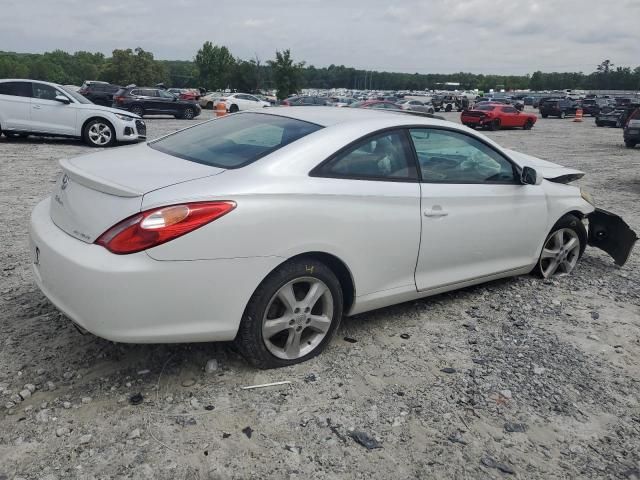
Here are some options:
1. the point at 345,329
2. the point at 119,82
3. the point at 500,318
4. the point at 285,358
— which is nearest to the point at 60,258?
the point at 285,358

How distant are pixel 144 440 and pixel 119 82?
100405mm

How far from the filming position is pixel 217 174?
3105 millimetres

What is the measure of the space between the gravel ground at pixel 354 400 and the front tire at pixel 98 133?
10.4 metres

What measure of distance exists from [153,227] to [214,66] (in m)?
79.7

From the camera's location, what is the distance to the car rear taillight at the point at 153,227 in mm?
2746

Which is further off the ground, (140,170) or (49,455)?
(140,170)

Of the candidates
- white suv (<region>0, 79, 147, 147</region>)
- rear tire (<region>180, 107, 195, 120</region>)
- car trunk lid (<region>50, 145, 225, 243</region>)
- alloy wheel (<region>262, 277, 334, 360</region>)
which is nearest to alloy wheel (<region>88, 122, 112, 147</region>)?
white suv (<region>0, 79, 147, 147</region>)

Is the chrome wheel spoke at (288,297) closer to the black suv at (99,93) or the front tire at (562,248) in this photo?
the front tire at (562,248)

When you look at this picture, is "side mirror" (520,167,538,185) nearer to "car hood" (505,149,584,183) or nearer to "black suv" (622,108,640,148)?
"car hood" (505,149,584,183)

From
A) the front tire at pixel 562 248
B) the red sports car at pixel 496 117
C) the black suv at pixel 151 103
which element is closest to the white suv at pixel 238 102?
the black suv at pixel 151 103

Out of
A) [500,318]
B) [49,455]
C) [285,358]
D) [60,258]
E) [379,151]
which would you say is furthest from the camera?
[500,318]

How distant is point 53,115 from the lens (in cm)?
1402

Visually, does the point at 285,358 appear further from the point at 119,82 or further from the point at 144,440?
the point at 119,82

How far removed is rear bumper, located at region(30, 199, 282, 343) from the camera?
273cm
